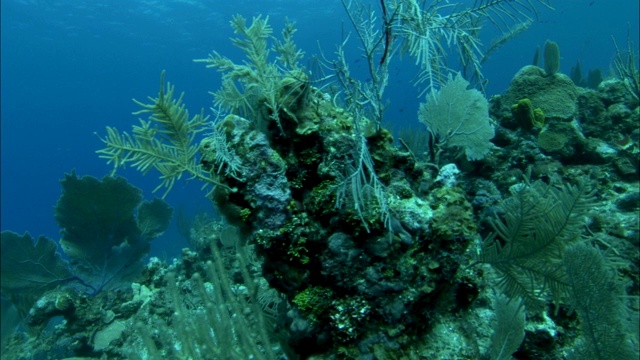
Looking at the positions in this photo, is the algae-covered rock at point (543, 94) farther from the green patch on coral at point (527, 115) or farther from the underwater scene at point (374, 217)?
the underwater scene at point (374, 217)

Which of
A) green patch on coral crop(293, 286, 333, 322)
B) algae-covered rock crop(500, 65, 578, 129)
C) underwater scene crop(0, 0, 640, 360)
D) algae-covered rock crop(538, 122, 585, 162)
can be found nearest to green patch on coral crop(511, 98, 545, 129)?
algae-covered rock crop(500, 65, 578, 129)

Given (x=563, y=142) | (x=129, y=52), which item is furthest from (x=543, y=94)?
(x=129, y=52)

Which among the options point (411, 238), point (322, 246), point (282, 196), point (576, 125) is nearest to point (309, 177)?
point (282, 196)

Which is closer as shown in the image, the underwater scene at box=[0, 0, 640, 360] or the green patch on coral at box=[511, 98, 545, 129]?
the underwater scene at box=[0, 0, 640, 360]

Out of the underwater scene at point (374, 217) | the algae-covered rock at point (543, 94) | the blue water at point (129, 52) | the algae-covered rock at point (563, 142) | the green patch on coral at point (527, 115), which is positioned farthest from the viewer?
the blue water at point (129, 52)

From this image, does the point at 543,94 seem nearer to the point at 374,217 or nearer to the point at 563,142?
A: the point at 563,142

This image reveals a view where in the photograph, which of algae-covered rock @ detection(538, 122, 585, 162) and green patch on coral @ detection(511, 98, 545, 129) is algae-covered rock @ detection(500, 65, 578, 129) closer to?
green patch on coral @ detection(511, 98, 545, 129)

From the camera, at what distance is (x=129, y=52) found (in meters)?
48.8

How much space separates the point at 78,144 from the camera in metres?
104

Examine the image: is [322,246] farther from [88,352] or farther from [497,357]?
[88,352]

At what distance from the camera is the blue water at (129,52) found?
33938 millimetres

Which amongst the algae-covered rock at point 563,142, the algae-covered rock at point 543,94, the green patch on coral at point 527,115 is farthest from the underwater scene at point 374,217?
the algae-covered rock at point 543,94

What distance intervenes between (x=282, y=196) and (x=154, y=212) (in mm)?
6406

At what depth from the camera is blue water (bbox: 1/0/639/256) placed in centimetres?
3394
